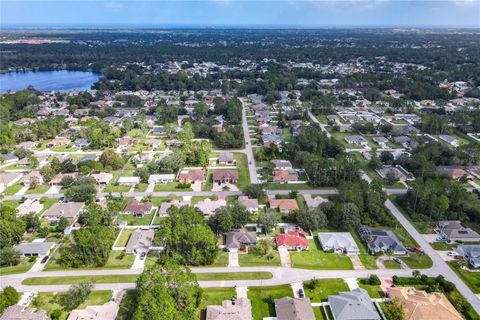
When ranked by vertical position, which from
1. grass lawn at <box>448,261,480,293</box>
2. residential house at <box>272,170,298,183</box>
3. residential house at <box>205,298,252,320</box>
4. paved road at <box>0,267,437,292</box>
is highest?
residential house at <box>272,170,298,183</box>

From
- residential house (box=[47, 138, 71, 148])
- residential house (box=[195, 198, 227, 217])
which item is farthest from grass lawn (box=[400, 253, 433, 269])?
residential house (box=[47, 138, 71, 148])

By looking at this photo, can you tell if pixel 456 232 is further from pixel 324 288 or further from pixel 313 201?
pixel 324 288

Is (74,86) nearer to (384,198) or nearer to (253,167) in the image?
(253,167)

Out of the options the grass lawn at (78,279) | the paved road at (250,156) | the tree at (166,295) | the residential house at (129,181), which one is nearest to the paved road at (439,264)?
the paved road at (250,156)

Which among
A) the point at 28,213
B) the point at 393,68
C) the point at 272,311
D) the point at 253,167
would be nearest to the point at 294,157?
the point at 253,167

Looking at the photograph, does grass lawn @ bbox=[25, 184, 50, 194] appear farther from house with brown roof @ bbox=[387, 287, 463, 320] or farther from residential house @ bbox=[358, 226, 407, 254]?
house with brown roof @ bbox=[387, 287, 463, 320]

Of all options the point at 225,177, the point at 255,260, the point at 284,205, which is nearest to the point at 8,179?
the point at 225,177
